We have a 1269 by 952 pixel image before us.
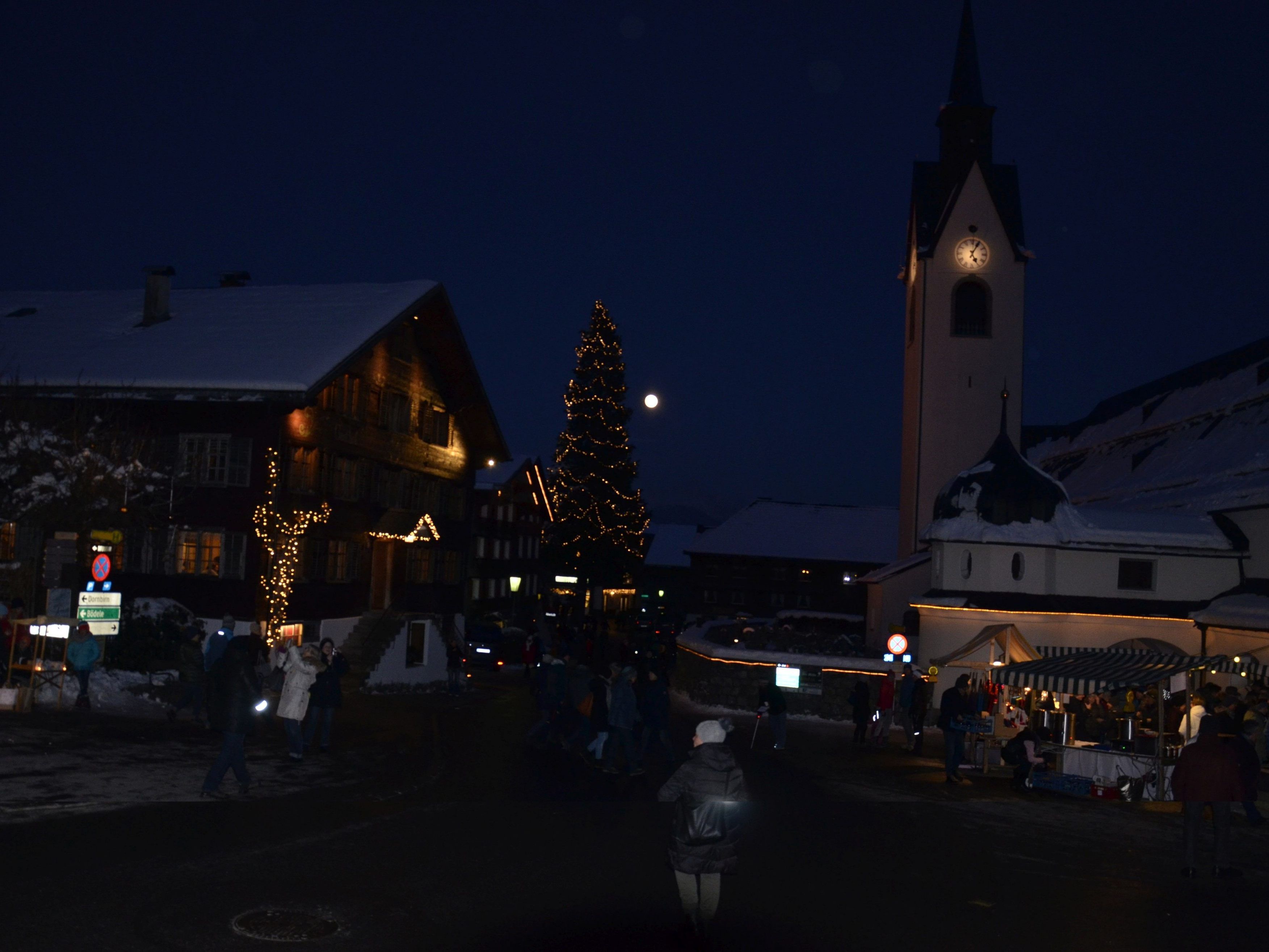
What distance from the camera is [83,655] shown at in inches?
749

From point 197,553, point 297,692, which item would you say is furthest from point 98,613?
point 197,553

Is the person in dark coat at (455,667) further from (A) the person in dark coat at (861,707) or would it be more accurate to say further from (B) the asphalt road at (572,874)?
(B) the asphalt road at (572,874)

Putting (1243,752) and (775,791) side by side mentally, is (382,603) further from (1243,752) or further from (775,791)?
(1243,752)

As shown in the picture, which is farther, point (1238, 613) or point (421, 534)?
point (421, 534)

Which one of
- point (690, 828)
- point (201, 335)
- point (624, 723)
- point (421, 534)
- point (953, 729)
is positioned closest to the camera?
point (690, 828)

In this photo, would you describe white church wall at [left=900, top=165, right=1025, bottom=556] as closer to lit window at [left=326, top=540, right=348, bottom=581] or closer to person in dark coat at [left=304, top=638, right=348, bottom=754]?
lit window at [left=326, top=540, right=348, bottom=581]

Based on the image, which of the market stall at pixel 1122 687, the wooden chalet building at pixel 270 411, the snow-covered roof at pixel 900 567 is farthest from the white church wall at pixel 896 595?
the market stall at pixel 1122 687

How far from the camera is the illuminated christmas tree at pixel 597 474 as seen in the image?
63.9 m

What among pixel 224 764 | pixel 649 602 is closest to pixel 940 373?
pixel 224 764

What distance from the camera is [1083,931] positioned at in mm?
9398

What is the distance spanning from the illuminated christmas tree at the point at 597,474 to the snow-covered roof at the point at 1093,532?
94.6 ft

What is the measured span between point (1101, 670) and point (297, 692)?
13.1 meters

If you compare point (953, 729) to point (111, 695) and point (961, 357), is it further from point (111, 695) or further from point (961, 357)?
point (961, 357)

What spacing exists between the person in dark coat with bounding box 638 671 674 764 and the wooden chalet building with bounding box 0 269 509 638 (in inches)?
516
